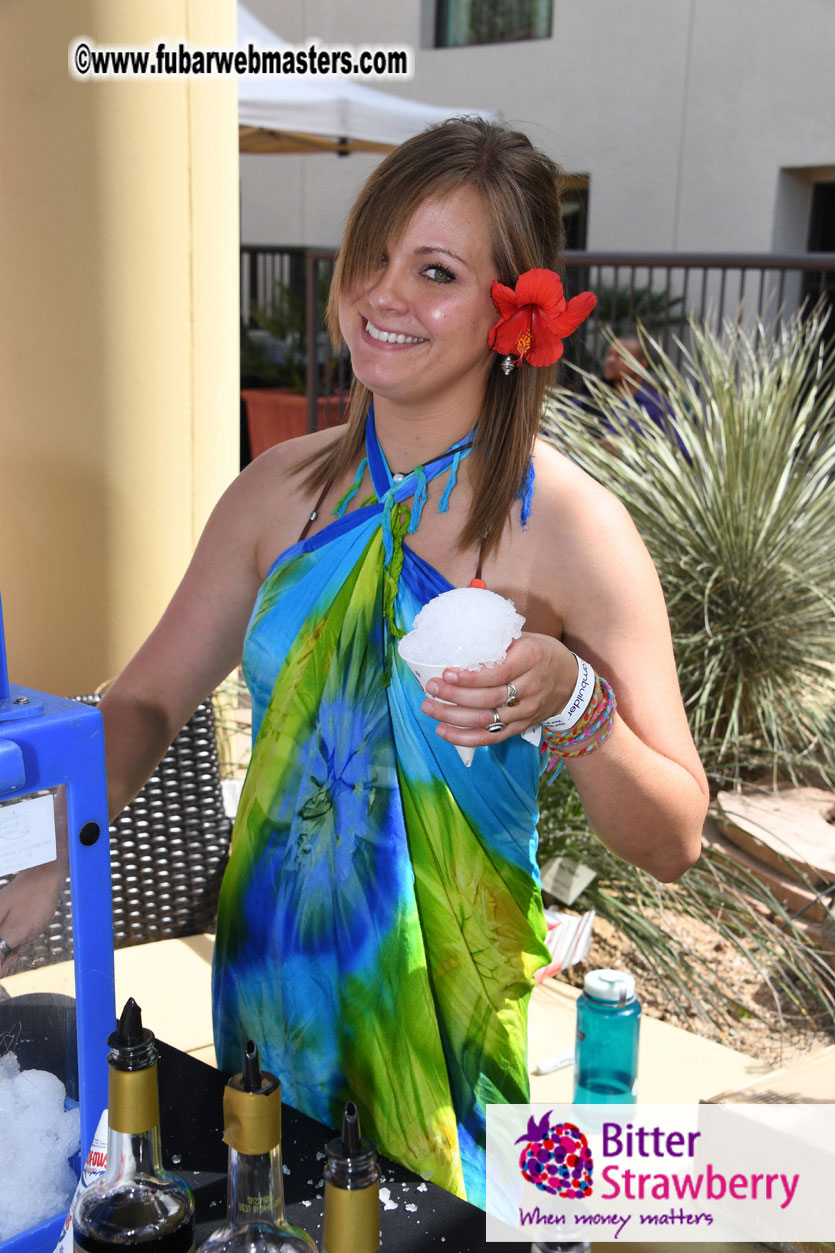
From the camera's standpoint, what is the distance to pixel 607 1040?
237 centimetres

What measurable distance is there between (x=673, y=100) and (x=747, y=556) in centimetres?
724

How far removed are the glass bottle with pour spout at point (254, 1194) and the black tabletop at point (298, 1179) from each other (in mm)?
204

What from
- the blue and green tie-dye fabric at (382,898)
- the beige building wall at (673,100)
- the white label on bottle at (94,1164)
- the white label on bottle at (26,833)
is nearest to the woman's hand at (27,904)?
the white label on bottle at (26,833)

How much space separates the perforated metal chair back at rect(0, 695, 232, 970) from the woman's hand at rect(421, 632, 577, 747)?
172 cm

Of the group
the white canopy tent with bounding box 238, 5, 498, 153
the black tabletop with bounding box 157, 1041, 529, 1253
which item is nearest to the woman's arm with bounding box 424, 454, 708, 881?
the black tabletop with bounding box 157, 1041, 529, 1253

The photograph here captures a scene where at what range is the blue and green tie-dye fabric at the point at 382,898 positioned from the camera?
1474 millimetres

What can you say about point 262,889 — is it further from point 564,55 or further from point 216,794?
point 564,55

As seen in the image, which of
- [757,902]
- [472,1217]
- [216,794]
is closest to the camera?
[472,1217]

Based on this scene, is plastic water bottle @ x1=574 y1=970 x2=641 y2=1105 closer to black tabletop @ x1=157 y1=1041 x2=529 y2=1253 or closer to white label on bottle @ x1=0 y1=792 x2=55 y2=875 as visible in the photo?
black tabletop @ x1=157 y1=1041 x2=529 y2=1253

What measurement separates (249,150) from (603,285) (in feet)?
10.2

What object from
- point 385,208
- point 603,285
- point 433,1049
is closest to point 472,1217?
point 433,1049

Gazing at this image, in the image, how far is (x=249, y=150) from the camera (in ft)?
32.8

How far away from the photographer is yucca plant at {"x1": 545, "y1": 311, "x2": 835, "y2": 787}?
4438mm

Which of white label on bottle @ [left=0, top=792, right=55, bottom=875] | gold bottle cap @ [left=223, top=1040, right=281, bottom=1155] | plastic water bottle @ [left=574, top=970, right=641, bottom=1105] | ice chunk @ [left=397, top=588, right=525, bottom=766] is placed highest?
ice chunk @ [left=397, top=588, right=525, bottom=766]
